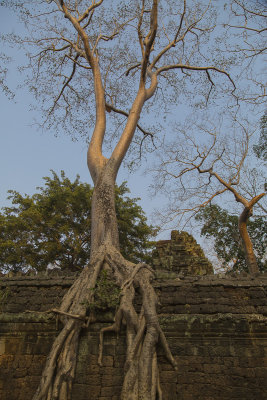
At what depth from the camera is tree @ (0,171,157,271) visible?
39.4ft

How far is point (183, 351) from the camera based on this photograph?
3295 millimetres

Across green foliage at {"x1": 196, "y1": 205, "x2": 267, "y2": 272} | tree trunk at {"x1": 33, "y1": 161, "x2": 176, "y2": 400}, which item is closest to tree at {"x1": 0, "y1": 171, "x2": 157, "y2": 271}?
green foliage at {"x1": 196, "y1": 205, "x2": 267, "y2": 272}

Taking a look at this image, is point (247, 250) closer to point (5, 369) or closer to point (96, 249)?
point (96, 249)

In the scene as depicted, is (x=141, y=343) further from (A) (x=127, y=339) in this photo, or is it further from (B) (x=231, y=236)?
(B) (x=231, y=236)

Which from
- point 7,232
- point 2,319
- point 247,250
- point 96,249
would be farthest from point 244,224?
point 7,232

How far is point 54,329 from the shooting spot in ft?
11.4

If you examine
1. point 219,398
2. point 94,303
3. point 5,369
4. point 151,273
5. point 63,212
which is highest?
point 63,212

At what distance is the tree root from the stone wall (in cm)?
14

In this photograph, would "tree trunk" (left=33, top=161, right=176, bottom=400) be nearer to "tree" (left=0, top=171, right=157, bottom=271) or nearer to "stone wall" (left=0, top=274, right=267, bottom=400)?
"stone wall" (left=0, top=274, right=267, bottom=400)

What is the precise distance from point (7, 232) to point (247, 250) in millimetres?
9487

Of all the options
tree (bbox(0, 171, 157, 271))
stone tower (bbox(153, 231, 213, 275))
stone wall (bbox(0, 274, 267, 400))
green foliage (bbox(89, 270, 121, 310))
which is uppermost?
tree (bbox(0, 171, 157, 271))

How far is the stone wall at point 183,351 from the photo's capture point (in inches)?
122

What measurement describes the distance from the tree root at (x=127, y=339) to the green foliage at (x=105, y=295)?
0.07 m

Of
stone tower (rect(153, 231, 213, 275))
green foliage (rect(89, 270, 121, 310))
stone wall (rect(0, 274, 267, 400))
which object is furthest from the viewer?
stone tower (rect(153, 231, 213, 275))
